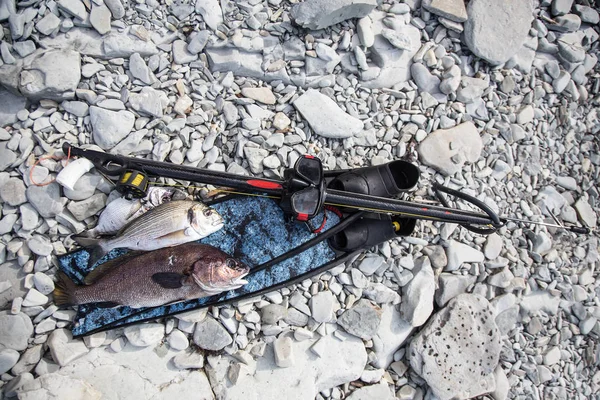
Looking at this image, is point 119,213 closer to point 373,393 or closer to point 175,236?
point 175,236

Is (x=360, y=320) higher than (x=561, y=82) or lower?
lower

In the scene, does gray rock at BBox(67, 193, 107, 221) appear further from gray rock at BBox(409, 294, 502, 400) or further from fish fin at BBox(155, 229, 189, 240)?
gray rock at BBox(409, 294, 502, 400)

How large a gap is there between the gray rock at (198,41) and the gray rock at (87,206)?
4.73ft

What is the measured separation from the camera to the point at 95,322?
11.8ft

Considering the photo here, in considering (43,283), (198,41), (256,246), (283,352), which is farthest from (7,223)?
(283,352)

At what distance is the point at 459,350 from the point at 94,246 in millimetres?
3195

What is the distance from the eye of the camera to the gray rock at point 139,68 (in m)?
3.83

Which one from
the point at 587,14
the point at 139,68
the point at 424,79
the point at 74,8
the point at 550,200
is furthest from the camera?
the point at 587,14

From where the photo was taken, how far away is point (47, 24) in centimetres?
370

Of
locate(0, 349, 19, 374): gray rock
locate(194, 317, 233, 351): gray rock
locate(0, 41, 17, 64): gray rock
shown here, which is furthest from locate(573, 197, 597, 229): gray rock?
locate(0, 41, 17, 64): gray rock

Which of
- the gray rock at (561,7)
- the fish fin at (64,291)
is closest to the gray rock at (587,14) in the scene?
the gray rock at (561,7)

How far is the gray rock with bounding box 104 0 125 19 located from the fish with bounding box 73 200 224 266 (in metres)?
1.70

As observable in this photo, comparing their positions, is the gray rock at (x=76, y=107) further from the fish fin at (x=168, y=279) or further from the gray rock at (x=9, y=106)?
the fish fin at (x=168, y=279)

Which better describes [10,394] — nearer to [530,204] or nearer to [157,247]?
[157,247]
